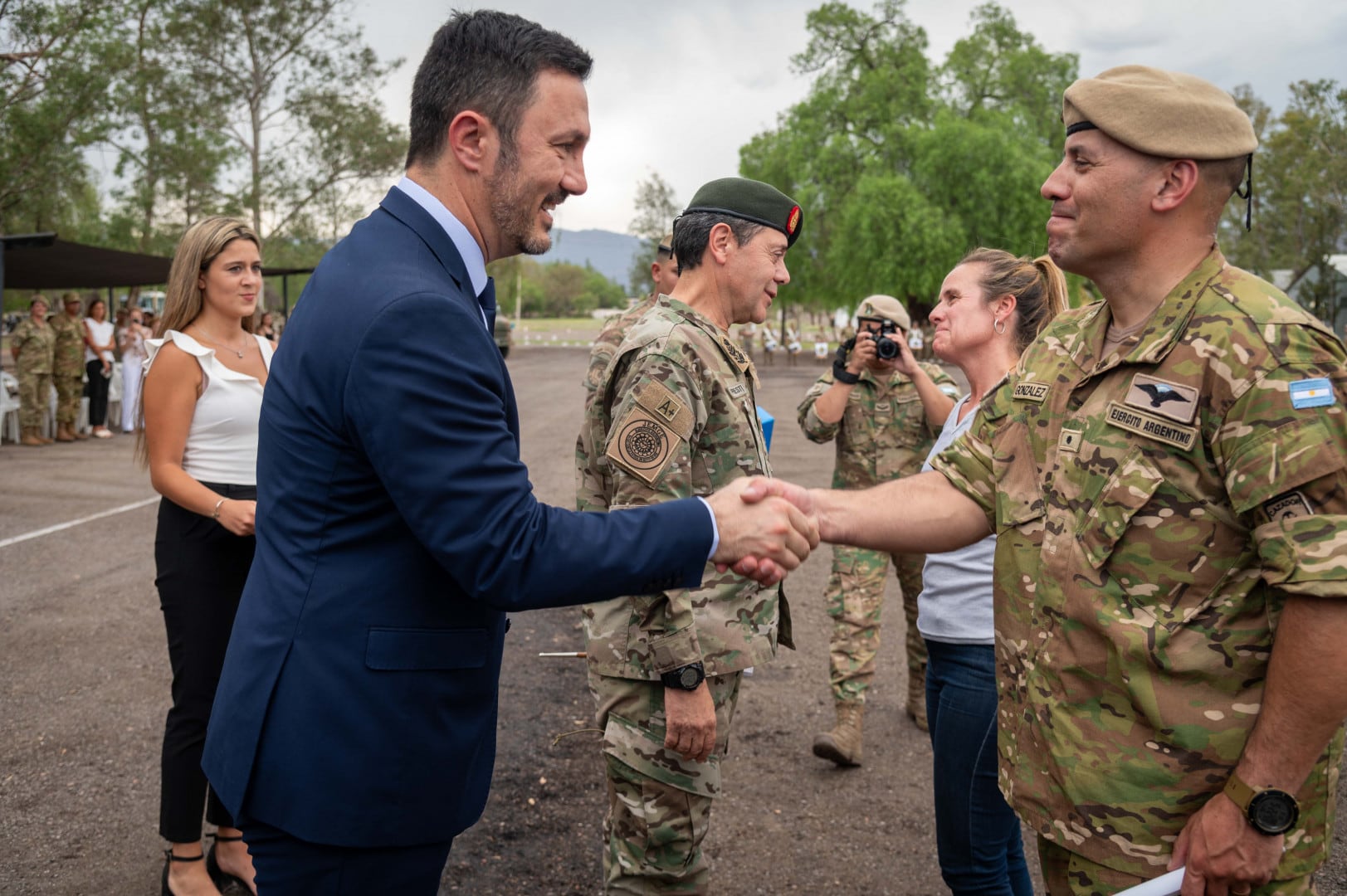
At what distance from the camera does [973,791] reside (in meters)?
2.94

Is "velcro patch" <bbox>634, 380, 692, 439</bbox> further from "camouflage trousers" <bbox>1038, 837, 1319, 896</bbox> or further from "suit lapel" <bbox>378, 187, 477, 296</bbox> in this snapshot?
"camouflage trousers" <bbox>1038, 837, 1319, 896</bbox>

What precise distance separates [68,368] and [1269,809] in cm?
1833

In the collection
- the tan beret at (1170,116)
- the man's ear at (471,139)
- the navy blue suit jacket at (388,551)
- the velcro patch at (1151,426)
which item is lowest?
the navy blue suit jacket at (388,551)

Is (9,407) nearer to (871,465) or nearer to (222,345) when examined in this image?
(222,345)

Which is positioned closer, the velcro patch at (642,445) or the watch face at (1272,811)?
the watch face at (1272,811)

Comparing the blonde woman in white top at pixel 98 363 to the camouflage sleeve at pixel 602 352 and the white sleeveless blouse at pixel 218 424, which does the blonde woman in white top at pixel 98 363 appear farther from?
the white sleeveless blouse at pixel 218 424

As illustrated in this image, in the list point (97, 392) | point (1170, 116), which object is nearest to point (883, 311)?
point (1170, 116)

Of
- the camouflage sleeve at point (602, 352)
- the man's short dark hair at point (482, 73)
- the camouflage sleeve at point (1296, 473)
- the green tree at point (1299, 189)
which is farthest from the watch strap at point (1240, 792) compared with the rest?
the green tree at point (1299, 189)

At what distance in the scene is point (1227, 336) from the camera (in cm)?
187

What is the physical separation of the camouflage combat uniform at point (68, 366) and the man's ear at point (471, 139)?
1689 cm

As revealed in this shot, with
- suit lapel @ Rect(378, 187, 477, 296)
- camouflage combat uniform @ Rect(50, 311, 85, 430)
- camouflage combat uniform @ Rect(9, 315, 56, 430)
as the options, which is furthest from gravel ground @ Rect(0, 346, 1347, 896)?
camouflage combat uniform @ Rect(50, 311, 85, 430)

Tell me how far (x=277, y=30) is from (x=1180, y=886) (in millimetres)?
39863

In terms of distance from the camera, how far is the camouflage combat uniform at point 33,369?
15.6 meters

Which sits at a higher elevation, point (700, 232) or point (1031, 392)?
point (700, 232)
